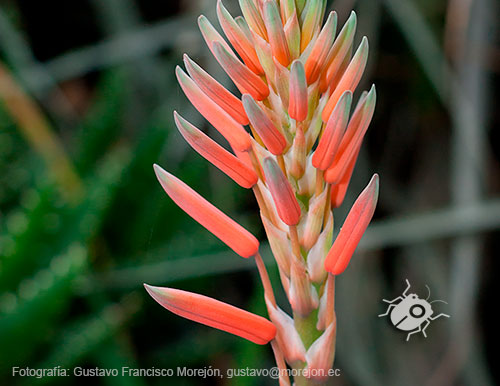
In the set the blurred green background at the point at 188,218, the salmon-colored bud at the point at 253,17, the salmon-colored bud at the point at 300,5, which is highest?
the salmon-colored bud at the point at 300,5

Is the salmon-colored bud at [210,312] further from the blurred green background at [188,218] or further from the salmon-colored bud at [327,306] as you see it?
the blurred green background at [188,218]

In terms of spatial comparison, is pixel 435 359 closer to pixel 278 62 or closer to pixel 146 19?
pixel 278 62

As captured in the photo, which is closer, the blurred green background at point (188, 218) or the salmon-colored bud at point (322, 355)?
the salmon-colored bud at point (322, 355)

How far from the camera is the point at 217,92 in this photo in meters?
0.14

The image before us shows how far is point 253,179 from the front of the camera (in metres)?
0.14

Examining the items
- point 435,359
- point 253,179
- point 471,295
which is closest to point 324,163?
point 253,179

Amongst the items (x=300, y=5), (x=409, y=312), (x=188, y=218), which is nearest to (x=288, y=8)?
(x=300, y=5)

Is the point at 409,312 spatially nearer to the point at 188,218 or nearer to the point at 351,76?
the point at 351,76

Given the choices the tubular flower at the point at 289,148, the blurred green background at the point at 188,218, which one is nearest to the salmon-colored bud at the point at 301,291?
the tubular flower at the point at 289,148

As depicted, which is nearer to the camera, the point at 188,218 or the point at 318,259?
the point at 318,259

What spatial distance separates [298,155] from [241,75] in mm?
29

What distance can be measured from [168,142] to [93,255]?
0.19 metres

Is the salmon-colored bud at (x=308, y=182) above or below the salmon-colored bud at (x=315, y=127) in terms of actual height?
below

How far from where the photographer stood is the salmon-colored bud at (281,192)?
0.12m
